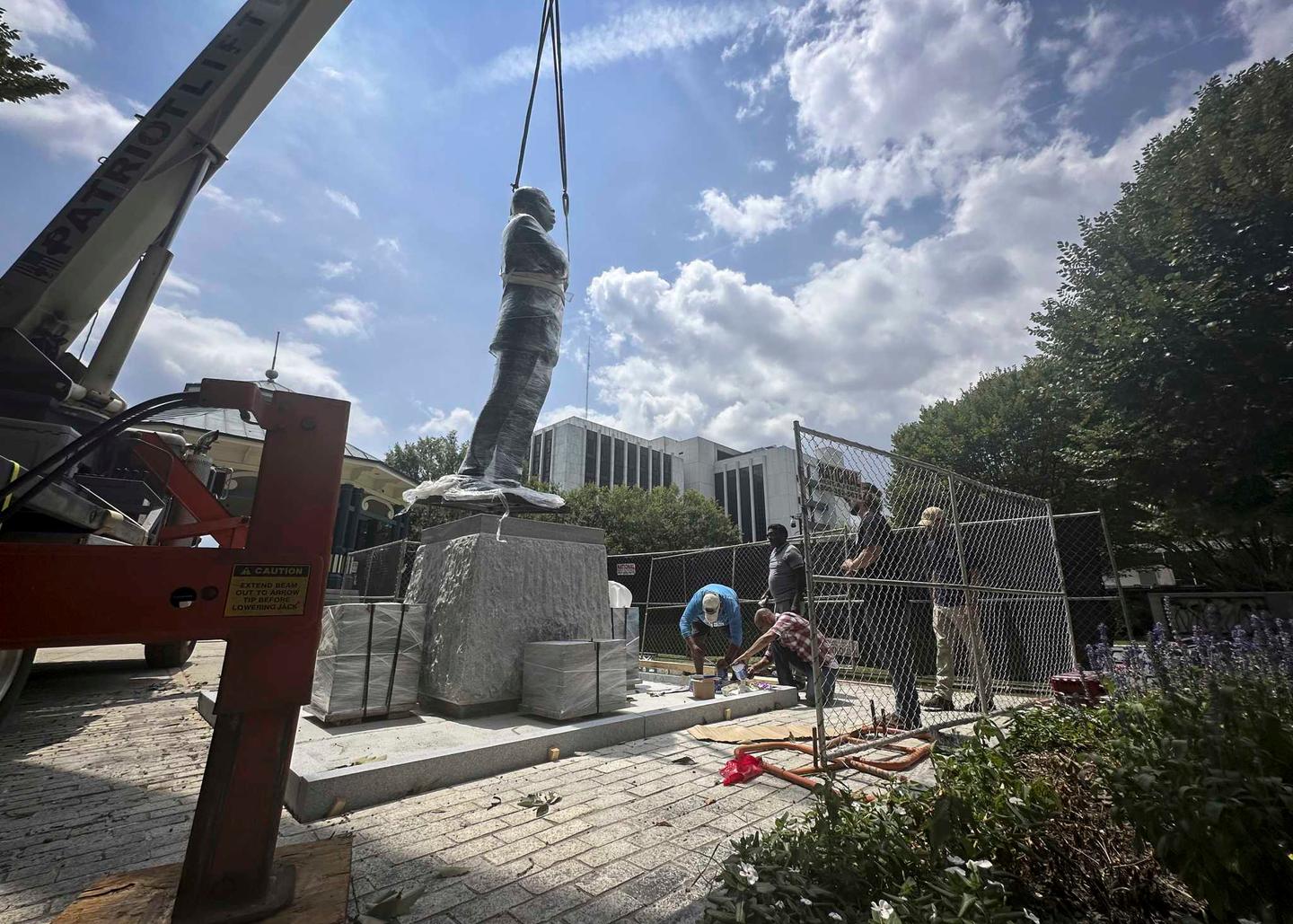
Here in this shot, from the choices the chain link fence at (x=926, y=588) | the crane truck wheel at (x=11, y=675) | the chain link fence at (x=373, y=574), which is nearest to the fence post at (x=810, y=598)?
the chain link fence at (x=926, y=588)

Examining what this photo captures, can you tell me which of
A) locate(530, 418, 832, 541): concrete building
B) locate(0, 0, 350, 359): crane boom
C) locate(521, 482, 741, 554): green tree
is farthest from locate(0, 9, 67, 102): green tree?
locate(530, 418, 832, 541): concrete building

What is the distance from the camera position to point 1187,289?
10.1m

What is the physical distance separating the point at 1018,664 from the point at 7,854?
26.7 ft

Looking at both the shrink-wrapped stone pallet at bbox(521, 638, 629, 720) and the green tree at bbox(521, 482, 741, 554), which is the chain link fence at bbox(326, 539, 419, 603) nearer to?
the shrink-wrapped stone pallet at bbox(521, 638, 629, 720)

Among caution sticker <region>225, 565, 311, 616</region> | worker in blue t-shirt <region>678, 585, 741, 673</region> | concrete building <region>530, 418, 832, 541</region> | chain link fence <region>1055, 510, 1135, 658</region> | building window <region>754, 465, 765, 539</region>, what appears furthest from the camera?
building window <region>754, 465, 765, 539</region>

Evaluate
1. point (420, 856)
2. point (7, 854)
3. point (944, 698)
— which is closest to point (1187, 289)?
point (944, 698)

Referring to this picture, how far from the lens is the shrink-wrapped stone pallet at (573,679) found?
14.1 ft

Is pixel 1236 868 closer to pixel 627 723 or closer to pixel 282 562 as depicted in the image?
pixel 282 562

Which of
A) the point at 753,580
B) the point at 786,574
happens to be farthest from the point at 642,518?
the point at 786,574

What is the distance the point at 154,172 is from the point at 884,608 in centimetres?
724

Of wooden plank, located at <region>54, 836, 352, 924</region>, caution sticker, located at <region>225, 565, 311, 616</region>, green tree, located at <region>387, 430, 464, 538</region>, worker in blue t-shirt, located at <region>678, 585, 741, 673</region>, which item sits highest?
green tree, located at <region>387, 430, 464, 538</region>

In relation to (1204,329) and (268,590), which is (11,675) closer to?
(268,590)

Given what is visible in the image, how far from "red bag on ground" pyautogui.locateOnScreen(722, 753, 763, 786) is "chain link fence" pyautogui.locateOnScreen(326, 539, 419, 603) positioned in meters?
6.08

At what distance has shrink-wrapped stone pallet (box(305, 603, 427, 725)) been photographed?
4.19 metres
